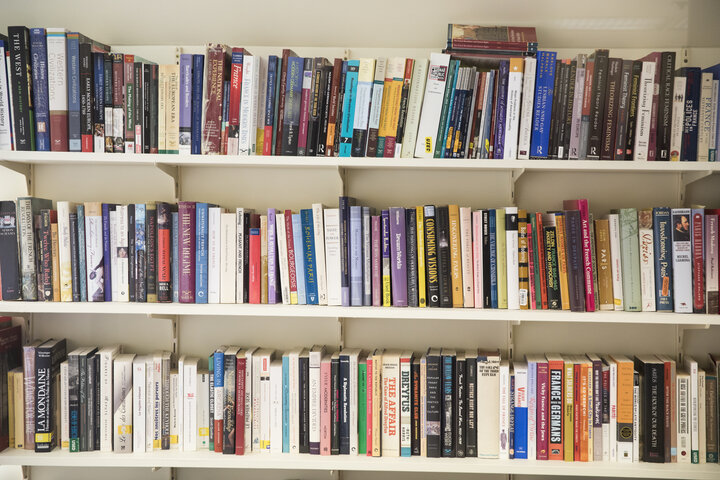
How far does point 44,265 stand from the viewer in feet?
5.69

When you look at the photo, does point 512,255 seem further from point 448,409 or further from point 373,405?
point 373,405

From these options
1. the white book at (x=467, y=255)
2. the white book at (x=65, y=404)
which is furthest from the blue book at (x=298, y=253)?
the white book at (x=65, y=404)

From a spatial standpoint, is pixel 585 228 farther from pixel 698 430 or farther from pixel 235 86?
pixel 235 86

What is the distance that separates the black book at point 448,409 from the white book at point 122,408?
965mm

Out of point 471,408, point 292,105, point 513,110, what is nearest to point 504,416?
point 471,408

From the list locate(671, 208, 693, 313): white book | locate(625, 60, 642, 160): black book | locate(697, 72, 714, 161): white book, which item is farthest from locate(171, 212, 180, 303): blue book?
locate(697, 72, 714, 161): white book

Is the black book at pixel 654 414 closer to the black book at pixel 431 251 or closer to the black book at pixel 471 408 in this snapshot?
the black book at pixel 471 408

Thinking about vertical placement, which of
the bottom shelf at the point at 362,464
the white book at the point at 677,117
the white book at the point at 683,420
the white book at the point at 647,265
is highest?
the white book at the point at 677,117

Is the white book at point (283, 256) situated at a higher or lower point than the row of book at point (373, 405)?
higher

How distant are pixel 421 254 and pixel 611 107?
26.8 inches

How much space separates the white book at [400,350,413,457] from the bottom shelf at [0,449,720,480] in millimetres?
38

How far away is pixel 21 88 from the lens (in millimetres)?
1688

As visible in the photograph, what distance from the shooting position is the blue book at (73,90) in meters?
1.69

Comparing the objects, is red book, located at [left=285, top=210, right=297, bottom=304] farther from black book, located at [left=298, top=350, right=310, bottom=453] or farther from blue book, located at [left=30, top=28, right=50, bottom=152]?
blue book, located at [left=30, top=28, right=50, bottom=152]
